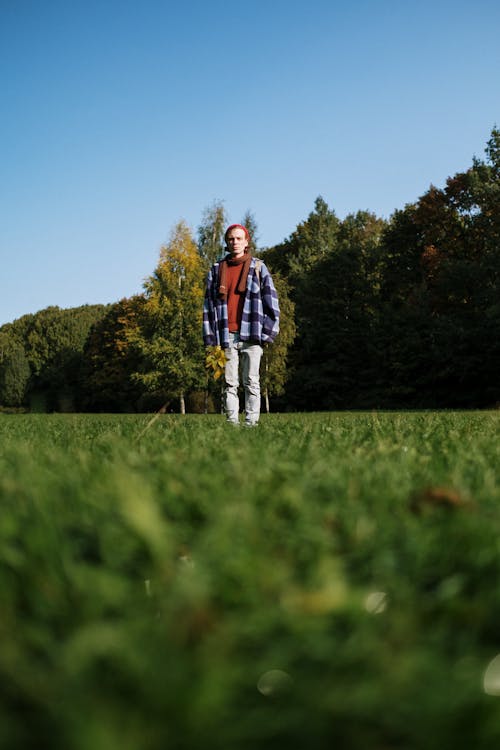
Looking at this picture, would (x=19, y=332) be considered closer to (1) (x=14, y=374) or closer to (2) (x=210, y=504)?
(1) (x=14, y=374)

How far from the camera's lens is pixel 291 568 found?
4.06ft

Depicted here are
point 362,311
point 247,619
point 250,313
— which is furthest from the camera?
point 362,311

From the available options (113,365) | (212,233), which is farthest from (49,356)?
(212,233)

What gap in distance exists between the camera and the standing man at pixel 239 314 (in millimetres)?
7637

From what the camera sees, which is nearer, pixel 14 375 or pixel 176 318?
pixel 176 318

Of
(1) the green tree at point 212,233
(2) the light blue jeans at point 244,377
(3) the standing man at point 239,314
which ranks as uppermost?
(1) the green tree at point 212,233

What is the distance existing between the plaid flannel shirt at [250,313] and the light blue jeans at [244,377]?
0.42 ft

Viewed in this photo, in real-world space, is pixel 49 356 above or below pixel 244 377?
above

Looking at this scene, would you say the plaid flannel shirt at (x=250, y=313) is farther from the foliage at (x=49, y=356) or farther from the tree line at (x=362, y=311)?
the foliage at (x=49, y=356)

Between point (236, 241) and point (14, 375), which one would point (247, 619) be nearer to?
point (236, 241)

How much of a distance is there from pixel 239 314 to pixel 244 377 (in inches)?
31.9

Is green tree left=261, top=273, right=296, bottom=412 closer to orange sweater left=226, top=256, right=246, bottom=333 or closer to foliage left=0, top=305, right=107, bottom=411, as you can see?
foliage left=0, top=305, right=107, bottom=411

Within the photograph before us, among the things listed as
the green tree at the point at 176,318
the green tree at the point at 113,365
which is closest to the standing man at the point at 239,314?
the green tree at the point at 176,318

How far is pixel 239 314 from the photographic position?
307 inches
